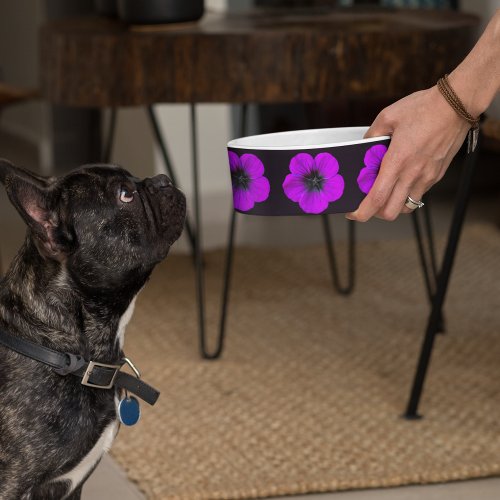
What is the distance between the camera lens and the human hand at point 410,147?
4.65ft

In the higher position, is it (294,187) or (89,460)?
(294,187)

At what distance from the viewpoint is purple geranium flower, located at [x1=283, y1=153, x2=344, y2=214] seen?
1.40 metres

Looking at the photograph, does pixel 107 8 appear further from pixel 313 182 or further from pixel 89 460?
pixel 89 460

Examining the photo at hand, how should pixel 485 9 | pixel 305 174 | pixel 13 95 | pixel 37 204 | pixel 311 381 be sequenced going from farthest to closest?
pixel 13 95
pixel 485 9
pixel 311 381
pixel 305 174
pixel 37 204

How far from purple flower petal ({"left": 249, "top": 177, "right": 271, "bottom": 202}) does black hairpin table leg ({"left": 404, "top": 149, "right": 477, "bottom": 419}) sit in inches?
21.1

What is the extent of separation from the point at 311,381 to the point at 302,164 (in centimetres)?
91

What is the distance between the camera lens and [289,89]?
6.85 feet

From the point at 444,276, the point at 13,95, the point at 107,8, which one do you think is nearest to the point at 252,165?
the point at 444,276

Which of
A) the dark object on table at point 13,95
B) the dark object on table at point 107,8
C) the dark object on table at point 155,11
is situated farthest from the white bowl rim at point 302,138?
the dark object on table at point 13,95

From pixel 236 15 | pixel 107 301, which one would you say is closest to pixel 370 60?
pixel 236 15

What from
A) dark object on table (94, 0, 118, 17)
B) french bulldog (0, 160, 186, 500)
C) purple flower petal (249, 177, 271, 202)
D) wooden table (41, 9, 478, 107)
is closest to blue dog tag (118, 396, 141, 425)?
french bulldog (0, 160, 186, 500)

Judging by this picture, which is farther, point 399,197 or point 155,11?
point 155,11

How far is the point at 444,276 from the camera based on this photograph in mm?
1950

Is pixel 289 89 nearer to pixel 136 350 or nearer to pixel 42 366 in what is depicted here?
pixel 136 350
